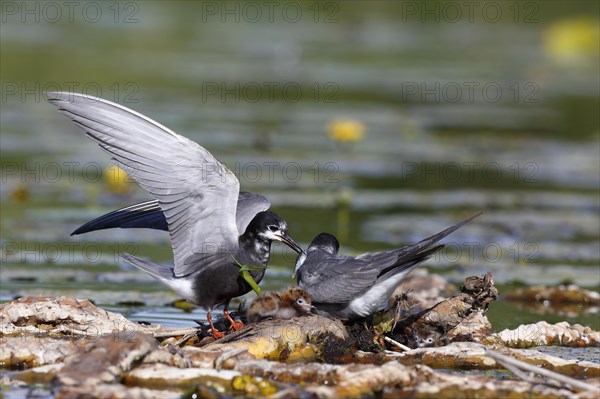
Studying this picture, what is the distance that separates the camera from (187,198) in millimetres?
6496

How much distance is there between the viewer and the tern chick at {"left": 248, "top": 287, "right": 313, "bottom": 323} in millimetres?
6539

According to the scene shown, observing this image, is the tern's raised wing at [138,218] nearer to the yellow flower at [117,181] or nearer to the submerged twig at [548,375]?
the submerged twig at [548,375]

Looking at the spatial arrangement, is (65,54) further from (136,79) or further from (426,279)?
(426,279)

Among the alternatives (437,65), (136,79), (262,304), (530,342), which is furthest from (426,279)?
(437,65)

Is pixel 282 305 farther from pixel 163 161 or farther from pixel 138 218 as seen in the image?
pixel 138 218

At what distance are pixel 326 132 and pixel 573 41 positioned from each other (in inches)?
447

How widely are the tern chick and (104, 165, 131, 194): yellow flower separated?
5.08 m

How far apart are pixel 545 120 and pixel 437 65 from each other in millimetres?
4798

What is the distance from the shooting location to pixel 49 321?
21.7 ft

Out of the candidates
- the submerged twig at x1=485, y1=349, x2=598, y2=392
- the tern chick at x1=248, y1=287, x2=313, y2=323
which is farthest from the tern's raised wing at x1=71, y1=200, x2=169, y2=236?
the submerged twig at x1=485, y1=349, x2=598, y2=392

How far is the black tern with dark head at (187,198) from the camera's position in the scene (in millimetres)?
6383

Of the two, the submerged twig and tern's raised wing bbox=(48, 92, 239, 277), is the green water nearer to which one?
tern's raised wing bbox=(48, 92, 239, 277)

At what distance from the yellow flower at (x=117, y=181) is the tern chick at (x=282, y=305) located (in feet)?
16.7

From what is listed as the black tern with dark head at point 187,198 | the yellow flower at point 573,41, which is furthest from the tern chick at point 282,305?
the yellow flower at point 573,41
